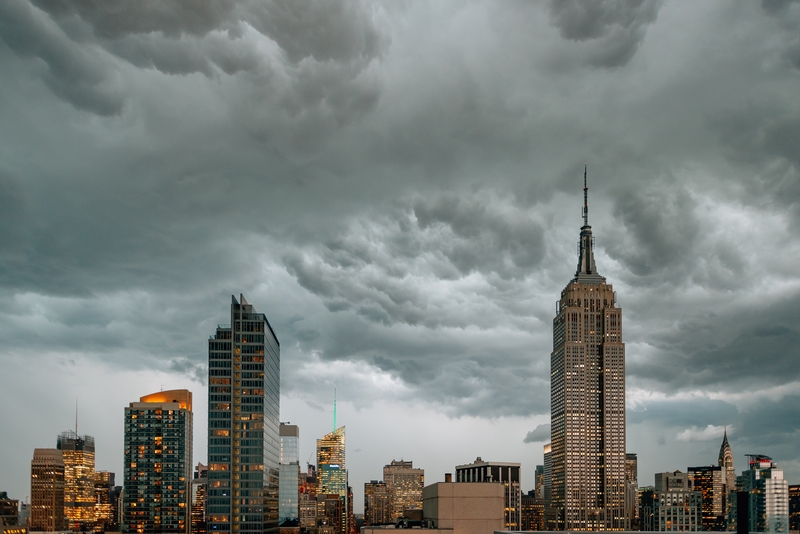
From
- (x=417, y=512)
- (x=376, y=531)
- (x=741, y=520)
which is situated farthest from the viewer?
(x=417, y=512)

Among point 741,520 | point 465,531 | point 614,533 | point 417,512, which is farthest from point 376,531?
point 741,520

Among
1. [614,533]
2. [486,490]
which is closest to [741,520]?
[614,533]

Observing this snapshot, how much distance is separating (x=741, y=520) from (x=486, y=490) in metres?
43.1

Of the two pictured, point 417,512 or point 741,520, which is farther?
point 417,512

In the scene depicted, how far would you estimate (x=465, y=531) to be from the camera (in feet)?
325

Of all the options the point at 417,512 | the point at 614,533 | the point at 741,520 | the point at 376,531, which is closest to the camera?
the point at 741,520

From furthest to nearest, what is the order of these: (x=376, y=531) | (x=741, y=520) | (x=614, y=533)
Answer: (x=376, y=531) → (x=614, y=533) → (x=741, y=520)

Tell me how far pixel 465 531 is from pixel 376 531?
12.4 meters

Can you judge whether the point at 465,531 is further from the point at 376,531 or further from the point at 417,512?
the point at 417,512

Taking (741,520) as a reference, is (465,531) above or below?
below

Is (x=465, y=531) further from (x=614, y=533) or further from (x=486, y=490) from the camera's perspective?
(x=614, y=533)

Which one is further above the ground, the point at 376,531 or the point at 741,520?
the point at 741,520

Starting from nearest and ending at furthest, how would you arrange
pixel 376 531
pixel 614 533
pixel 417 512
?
1. pixel 614 533
2. pixel 376 531
3. pixel 417 512

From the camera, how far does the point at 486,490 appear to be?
101 meters
